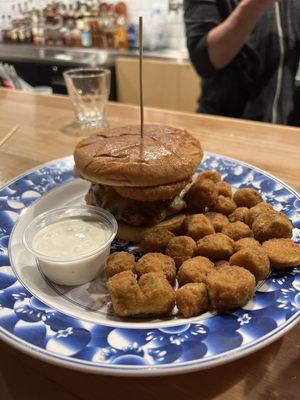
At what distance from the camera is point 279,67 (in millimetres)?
2852

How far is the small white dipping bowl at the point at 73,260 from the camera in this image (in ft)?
3.97

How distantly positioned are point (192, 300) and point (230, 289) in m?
0.10

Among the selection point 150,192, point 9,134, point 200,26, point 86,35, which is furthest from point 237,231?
point 86,35

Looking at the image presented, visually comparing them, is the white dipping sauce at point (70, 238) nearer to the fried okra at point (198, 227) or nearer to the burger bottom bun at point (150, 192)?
the burger bottom bun at point (150, 192)

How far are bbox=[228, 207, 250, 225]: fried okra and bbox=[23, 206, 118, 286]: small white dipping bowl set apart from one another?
0.44 m

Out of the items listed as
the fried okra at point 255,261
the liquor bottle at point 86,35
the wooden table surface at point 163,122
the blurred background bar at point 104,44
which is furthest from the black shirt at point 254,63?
the liquor bottle at point 86,35

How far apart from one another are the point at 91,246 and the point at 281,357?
64cm

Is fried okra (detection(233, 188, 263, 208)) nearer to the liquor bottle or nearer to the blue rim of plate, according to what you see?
the blue rim of plate

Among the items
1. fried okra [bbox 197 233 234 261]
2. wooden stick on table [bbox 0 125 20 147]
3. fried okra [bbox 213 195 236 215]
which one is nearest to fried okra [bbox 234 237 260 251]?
fried okra [bbox 197 233 234 261]

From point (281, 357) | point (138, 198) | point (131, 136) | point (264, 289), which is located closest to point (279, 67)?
point (131, 136)

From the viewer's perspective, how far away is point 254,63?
9.30ft

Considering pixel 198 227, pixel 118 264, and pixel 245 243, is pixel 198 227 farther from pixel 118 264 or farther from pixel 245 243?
pixel 118 264

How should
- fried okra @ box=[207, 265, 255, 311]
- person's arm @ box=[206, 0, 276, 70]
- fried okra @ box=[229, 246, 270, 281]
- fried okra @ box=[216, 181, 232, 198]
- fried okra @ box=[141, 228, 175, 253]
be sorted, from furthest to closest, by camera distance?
person's arm @ box=[206, 0, 276, 70] < fried okra @ box=[216, 181, 232, 198] < fried okra @ box=[141, 228, 175, 253] < fried okra @ box=[229, 246, 270, 281] < fried okra @ box=[207, 265, 255, 311]

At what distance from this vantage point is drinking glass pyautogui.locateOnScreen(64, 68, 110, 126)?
251 cm
